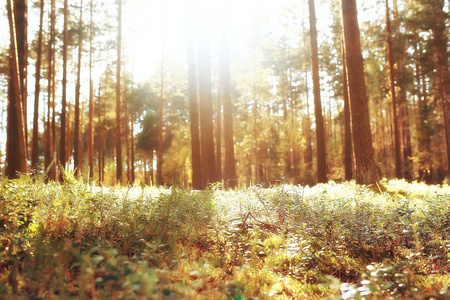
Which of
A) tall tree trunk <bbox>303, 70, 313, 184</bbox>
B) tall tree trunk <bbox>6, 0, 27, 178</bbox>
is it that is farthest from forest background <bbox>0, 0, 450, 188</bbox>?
tall tree trunk <bbox>6, 0, 27, 178</bbox>

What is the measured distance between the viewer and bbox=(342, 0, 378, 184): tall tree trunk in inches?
388

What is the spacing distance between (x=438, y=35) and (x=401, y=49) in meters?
2.35

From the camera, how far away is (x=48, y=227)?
11.4 ft

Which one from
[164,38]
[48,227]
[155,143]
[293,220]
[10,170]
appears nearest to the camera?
[48,227]

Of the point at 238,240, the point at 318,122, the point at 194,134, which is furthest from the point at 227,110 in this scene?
the point at 238,240

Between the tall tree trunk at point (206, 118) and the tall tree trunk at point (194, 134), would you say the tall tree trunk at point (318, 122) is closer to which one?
the tall tree trunk at point (206, 118)

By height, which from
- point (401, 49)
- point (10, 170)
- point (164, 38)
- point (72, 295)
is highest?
point (164, 38)

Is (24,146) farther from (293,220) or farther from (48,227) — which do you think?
(293,220)

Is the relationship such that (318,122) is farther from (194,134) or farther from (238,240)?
(238,240)

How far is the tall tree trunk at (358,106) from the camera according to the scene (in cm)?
987

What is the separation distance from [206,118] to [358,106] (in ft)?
16.3

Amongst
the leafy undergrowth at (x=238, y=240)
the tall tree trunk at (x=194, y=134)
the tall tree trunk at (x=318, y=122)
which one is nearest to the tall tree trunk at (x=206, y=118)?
the tall tree trunk at (x=194, y=134)

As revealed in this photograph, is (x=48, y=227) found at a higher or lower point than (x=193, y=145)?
lower

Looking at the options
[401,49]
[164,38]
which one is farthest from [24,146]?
→ [401,49]
